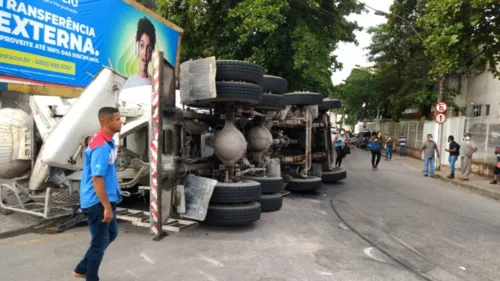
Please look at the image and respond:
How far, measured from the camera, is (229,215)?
17.5 feet

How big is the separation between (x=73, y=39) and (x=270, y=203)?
594cm

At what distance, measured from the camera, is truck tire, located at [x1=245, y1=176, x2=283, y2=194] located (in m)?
6.53

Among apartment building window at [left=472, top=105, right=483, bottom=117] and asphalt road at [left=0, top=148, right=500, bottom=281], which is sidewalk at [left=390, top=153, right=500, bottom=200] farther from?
apartment building window at [left=472, top=105, right=483, bottom=117]

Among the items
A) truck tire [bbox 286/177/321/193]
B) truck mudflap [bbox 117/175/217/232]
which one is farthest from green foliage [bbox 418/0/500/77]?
truck mudflap [bbox 117/175/217/232]

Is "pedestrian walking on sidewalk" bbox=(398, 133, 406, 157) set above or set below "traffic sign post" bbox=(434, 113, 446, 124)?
below

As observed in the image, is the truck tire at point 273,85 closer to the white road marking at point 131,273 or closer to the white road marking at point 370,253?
the white road marking at point 370,253

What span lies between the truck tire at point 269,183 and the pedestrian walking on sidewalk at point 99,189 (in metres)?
3.42

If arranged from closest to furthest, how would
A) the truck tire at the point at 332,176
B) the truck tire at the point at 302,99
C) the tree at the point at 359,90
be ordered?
the truck tire at the point at 302,99, the truck tire at the point at 332,176, the tree at the point at 359,90

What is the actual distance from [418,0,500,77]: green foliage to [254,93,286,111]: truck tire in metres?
2.96

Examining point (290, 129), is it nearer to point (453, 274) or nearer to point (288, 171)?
point (288, 171)

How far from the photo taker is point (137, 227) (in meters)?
5.34

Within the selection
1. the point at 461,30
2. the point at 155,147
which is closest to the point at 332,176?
the point at 461,30

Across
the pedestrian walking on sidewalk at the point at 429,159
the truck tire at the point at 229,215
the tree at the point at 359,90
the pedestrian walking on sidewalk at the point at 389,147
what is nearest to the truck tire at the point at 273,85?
the truck tire at the point at 229,215

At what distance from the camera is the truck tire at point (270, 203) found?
6.51m
